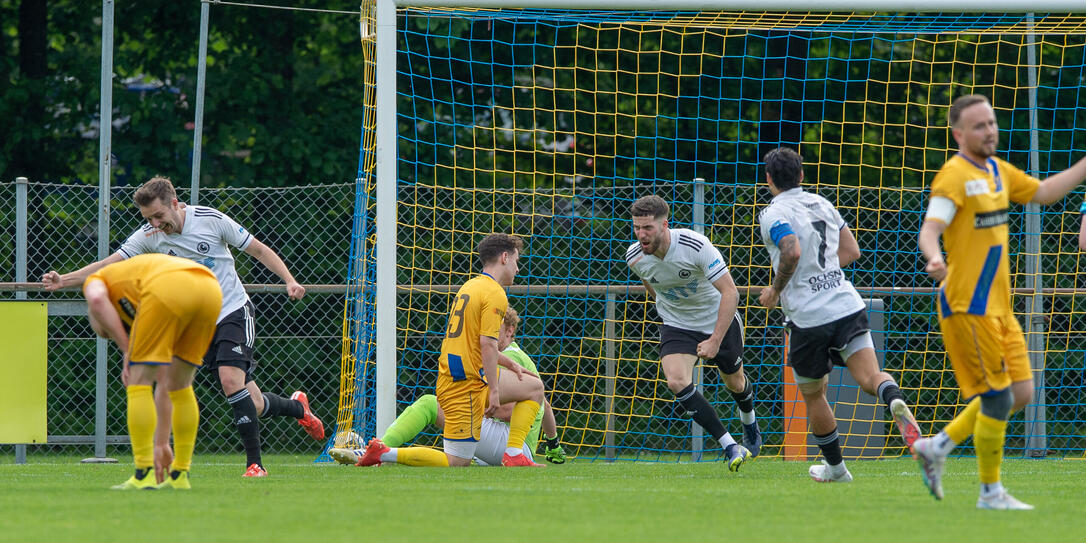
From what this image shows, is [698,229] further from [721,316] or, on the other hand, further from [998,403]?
[998,403]

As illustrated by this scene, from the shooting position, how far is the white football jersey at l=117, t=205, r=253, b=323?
821 cm

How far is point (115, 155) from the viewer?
1432cm

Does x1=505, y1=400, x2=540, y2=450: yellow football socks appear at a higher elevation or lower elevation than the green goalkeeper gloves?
higher

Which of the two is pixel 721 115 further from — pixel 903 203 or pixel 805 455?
pixel 805 455

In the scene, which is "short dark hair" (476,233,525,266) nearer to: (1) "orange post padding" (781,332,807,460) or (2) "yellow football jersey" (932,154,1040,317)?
(1) "orange post padding" (781,332,807,460)

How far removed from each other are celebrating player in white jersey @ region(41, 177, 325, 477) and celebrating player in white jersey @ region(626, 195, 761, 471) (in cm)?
223

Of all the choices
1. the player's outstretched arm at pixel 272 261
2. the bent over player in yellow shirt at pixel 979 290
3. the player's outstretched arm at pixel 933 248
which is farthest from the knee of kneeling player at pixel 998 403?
the player's outstretched arm at pixel 272 261

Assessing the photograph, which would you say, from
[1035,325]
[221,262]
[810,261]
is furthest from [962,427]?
[1035,325]

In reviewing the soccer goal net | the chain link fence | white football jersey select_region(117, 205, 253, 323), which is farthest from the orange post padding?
white football jersey select_region(117, 205, 253, 323)

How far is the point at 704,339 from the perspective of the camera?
8.70 m

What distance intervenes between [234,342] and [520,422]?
2.05 m

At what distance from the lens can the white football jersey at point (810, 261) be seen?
6.91m

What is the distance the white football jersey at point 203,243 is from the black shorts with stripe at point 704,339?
9.09ft

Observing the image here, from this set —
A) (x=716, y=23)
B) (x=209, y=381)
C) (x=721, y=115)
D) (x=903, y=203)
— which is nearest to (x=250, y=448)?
(x=209, y=381)
